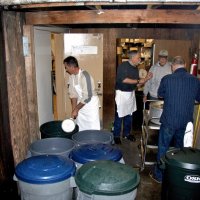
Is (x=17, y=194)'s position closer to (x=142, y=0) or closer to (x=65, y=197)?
(x=65, y=197)

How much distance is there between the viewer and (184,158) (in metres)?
2.39

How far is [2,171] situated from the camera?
2641 millimetres

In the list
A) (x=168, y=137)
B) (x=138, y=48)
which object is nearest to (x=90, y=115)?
(x=168, y=137)

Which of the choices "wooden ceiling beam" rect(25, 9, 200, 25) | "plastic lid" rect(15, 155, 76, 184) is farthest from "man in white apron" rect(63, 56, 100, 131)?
"plastic lid" rect(15, 155, 76, 184)

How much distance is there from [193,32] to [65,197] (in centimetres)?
475

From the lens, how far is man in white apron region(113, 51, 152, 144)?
450 centimetres

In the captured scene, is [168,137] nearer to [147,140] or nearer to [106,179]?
[147,140]

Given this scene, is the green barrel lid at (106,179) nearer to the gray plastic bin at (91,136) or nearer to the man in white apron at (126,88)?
the gray plastic bin at (91,136)

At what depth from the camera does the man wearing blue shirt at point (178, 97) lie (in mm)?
3115

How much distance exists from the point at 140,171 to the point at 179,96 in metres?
1.39

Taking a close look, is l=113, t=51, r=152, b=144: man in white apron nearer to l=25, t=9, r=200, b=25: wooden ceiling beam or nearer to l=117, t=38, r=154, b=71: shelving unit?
l=25, t=9, r=200, b=25: wooden ceiling beam

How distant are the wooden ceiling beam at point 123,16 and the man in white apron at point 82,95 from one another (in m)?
0.79

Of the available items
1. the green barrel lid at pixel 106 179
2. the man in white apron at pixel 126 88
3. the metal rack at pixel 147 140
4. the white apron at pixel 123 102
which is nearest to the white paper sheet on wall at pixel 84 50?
the man in white apron at pixel 126 88

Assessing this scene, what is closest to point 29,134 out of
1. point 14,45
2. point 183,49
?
point 14,45
